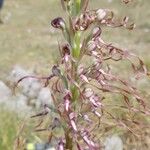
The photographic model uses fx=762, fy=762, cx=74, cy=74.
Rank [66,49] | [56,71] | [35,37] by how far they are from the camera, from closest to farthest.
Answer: [66,49] → [56,71] → [35,37]

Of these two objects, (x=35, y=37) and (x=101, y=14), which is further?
(x=35, y=37)

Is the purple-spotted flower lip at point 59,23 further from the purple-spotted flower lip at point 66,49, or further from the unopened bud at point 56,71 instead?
the unopened bud at point 56,71

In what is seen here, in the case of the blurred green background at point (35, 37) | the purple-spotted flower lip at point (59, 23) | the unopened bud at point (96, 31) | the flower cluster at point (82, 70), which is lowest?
the flower cluster at point (82, 70)

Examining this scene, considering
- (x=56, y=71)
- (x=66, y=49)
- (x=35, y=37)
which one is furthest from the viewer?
(x=35, y=37)

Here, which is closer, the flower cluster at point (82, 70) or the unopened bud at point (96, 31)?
the flower cluster at point (82, 70)

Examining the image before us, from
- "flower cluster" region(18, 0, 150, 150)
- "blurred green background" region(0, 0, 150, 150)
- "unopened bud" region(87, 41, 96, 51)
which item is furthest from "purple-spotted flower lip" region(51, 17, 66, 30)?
"blurred green background" region(0, 0, 150, 150)

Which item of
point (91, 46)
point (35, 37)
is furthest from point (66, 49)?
point (35, 37)

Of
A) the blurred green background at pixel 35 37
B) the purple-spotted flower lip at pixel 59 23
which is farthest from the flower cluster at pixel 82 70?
the blurred green background at pixel 35 37

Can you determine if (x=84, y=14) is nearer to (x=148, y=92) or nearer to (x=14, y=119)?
(x=14, y=119)

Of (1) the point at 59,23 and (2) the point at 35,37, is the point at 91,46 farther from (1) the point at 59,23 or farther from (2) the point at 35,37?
(2) the point at 35,37
